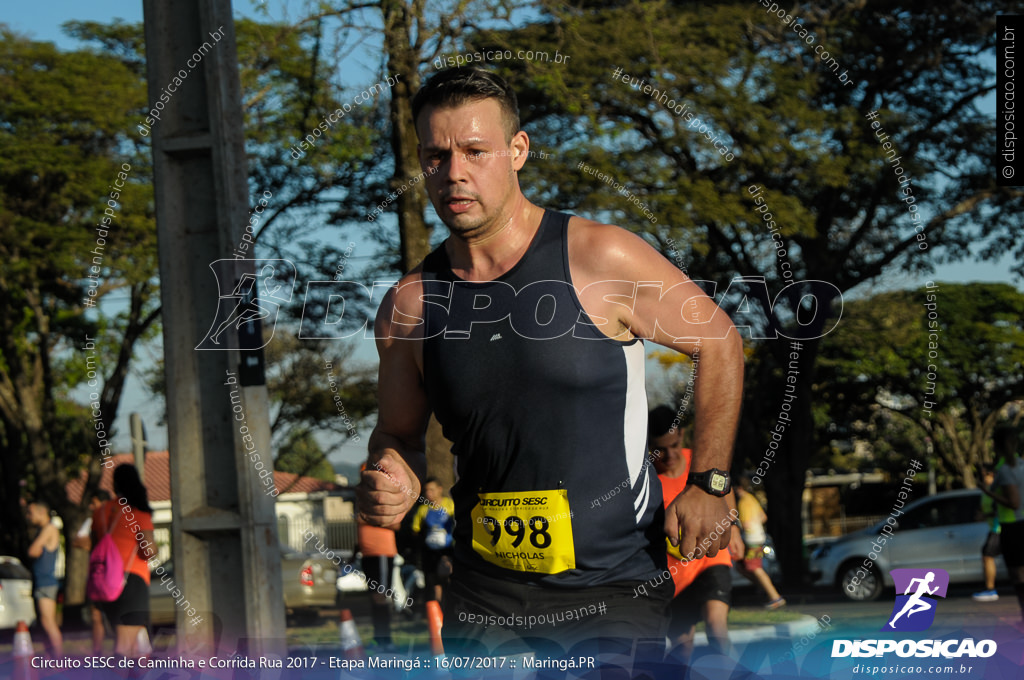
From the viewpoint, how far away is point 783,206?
12336mm

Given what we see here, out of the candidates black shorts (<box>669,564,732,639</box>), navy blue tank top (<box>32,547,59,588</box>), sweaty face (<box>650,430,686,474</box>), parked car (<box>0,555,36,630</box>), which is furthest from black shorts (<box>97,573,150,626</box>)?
parked car (<box>0,555,36,630</box>)

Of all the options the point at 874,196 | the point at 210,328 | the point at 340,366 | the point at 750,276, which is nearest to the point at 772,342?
the point at 750,276

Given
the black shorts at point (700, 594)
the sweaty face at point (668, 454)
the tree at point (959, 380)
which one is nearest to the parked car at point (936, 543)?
the black shorts at point (700, 594)

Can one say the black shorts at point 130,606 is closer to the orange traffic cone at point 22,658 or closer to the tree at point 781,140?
the orange traffic cone at point 22,658

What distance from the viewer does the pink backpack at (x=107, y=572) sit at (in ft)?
22.7

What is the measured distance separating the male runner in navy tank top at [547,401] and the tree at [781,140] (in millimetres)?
8375

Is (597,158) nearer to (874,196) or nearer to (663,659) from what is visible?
(874,196)

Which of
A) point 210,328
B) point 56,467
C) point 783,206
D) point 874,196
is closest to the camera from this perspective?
point 210,328

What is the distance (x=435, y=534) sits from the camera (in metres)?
8.61

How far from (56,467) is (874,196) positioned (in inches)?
491

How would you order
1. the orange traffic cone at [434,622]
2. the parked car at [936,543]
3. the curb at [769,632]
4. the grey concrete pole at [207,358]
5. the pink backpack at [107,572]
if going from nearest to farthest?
1. the grey concrete pole at [207,358]
2. the orange traffic cone at [434,622]
3. the pink backpack at [107,572]
4. the curb at [769,632]
5. the parked car at [936,543]

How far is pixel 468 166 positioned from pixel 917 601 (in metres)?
4.79

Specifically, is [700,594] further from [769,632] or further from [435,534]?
[435,534]

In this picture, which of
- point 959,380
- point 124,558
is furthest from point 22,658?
point 959,380
